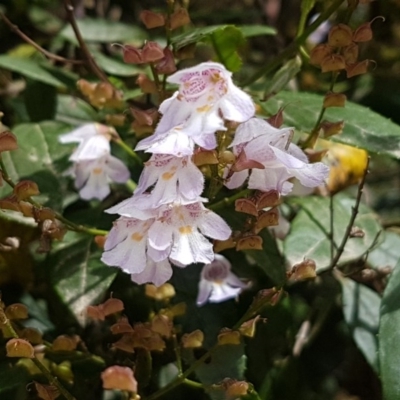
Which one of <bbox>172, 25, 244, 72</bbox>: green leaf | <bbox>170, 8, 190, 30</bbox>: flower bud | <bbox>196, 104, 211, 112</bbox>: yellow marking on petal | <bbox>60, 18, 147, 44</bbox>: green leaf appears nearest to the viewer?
<bbox>196, 104, 211, 112</bbox>: yellow marking on petal

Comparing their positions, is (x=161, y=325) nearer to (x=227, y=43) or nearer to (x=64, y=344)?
(x=64, y=344)

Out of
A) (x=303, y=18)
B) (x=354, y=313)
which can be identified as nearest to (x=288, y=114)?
(x=303, y=18)

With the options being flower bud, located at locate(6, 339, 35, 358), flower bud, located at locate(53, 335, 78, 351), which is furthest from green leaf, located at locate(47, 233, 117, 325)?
flower bud, located at locate(6, 339, 35, 358)

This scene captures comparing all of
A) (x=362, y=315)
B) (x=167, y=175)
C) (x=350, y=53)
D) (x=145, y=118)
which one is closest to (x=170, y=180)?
(x=167, y=175)

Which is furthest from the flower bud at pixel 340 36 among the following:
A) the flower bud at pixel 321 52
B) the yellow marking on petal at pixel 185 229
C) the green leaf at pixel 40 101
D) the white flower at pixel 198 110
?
the green leaf at pixel 40 101

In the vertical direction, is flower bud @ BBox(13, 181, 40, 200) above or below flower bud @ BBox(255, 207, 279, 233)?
above

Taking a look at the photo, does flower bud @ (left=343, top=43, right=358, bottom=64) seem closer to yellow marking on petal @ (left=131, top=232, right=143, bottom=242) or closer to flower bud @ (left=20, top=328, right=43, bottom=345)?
yellow marking on petal @ (left=131, top=232, right=143, bottom=242)

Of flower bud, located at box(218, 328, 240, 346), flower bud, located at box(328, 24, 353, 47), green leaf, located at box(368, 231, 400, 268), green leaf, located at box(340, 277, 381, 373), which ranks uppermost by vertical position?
flower bud, located at box(328, 24, 353, 47)
